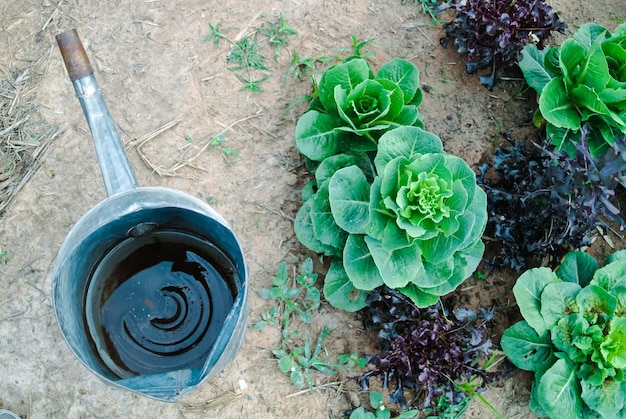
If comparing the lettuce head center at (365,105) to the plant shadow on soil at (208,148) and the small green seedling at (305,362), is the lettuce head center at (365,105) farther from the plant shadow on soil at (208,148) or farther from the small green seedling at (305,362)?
the small green seedling at (305,362)

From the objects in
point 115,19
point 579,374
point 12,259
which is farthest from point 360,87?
point 12,259

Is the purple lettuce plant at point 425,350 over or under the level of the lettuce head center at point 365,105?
under

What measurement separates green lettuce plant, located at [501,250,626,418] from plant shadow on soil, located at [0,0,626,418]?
189 millimetres

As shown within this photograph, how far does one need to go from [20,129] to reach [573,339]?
2782 millimetres

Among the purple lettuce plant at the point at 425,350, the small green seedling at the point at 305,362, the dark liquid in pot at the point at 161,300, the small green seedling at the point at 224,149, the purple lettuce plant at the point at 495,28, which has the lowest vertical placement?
the small green seedling at the point at 305,362

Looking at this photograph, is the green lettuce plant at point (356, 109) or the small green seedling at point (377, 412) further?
the small green seedling at point (377, 412)

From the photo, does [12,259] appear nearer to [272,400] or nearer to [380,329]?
[272,400]

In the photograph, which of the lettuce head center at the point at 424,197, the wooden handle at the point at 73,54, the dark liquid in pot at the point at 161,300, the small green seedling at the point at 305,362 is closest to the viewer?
the wooden handle at the point at 73,54

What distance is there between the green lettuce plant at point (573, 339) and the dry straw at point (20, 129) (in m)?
2.35

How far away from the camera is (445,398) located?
8.75ft

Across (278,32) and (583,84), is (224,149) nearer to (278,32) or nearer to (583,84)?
(278,32)

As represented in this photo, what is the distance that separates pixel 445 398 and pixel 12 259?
2.11 metres

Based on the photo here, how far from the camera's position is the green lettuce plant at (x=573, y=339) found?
2570 mm

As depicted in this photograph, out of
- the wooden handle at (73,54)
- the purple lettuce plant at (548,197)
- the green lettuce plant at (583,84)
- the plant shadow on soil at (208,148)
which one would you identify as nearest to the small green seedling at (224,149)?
the plant shadow on soil at (208,148)
